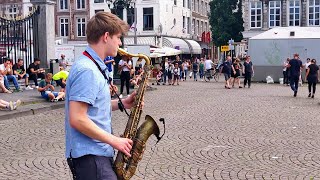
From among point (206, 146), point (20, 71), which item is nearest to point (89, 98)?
point (206, 146)

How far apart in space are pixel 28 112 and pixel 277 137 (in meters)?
7.02

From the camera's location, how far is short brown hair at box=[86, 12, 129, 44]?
11.0 feet

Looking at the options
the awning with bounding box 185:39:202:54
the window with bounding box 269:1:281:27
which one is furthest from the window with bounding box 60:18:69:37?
the window with bounding box 269:1:281:27

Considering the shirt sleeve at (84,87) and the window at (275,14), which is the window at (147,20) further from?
the shirt sleeve at (84,87)

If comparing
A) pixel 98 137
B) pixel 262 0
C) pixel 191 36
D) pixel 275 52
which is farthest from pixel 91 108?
pixel 191 36

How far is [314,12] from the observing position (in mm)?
50281

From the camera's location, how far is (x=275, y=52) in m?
32.3

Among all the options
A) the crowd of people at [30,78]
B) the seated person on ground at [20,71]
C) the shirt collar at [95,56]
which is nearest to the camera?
the shirt collar at [95,56]

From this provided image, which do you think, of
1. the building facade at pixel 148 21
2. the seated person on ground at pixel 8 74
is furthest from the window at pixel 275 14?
the seated person on ground at pixel 8 74

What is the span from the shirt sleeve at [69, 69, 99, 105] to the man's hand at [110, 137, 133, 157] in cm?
30

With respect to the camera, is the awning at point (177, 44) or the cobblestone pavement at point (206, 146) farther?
the awning at point (177, 44)

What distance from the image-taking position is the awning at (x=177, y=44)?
52.2 meters

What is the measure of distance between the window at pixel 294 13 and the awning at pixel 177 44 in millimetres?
11364

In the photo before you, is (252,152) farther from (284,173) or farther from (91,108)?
(91,108)
